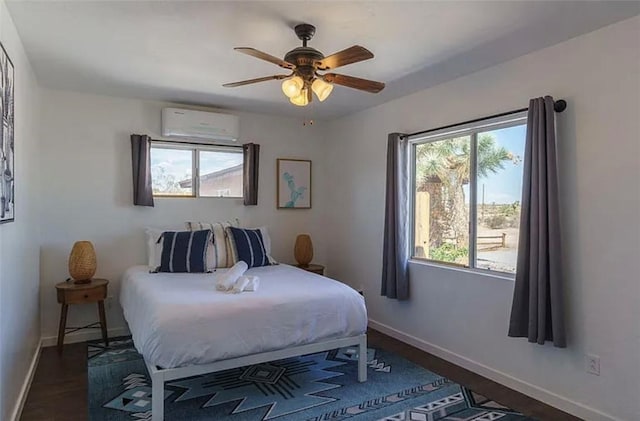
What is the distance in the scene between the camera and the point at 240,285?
297 cm

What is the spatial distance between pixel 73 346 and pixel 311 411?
2495 millimetres

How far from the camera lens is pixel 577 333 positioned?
263 cm

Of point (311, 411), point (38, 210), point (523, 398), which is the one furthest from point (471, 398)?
point (38, 210)

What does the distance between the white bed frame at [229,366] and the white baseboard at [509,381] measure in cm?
88

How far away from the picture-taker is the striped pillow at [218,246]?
401 centimetres

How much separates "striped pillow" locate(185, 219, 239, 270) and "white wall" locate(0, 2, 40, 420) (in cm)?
138

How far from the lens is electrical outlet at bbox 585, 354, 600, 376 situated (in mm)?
2539

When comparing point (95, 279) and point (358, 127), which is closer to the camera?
point (95, 279)

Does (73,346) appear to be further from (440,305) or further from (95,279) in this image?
(440,305)

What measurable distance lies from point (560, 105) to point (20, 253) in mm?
3632

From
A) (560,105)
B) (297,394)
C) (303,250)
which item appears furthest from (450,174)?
(297,394)

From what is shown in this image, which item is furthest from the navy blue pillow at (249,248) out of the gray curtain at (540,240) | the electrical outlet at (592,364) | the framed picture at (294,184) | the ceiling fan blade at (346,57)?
the electrical outlet at (592,364)

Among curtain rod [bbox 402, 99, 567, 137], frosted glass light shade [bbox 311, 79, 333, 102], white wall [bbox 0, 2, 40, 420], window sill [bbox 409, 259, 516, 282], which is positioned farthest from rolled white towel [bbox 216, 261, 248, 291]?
curtain rod [bbox 402, 99, 567, 137]

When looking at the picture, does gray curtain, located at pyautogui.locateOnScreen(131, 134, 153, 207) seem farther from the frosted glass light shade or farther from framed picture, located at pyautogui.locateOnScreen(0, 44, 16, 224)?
the frosted glass light shade
